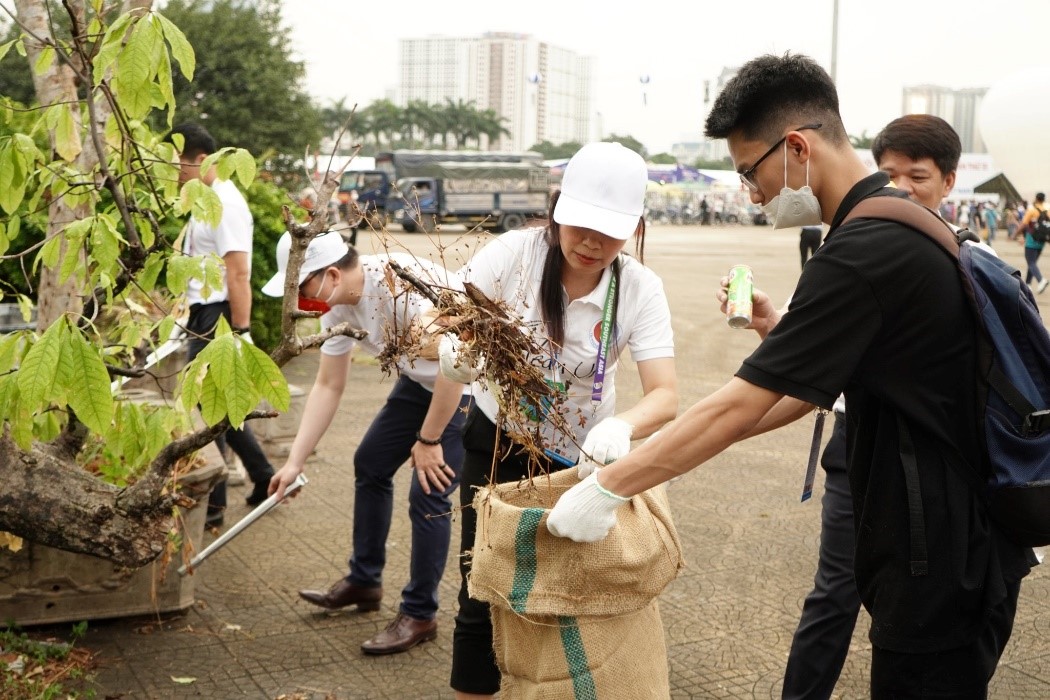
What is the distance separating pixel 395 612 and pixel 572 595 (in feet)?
7.35

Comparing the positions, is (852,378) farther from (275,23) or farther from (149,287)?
(275,23)

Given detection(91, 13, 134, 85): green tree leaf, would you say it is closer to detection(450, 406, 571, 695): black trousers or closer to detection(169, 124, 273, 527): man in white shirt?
detection(450, 406, 571, 695): black trousers

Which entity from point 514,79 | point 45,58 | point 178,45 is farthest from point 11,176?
point 514,79

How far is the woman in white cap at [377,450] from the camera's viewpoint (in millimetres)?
4125

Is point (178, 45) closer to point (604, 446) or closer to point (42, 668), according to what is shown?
point (604, 446)

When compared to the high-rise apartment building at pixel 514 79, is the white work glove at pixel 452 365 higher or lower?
lower

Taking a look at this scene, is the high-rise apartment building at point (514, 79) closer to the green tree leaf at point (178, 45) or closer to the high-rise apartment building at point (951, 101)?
the high-rise apartment building at point (951, 101)

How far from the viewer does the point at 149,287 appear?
372 cm

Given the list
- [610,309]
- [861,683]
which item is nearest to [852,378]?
[610,309]

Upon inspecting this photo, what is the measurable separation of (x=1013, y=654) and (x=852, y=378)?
8.58 ft

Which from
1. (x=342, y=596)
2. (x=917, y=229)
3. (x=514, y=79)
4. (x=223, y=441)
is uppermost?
(x=514, y=79)

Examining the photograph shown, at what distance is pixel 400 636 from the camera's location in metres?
4.21

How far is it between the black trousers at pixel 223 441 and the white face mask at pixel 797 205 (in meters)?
3.94

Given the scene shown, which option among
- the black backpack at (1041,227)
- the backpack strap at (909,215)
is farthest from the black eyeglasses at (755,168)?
the black backpack at (1041,227)
